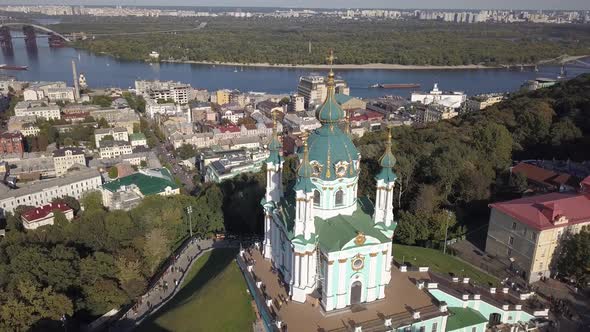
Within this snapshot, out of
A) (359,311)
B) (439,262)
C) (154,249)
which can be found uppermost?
(359,311)

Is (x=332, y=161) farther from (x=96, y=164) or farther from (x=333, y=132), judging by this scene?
(x=96, y=164)

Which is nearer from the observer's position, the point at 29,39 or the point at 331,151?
the point at 331,151

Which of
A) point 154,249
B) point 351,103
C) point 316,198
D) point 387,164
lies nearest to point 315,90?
point 351,103

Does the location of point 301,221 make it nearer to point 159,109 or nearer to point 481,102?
point 159,109

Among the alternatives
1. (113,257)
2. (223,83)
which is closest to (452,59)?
(223,83)

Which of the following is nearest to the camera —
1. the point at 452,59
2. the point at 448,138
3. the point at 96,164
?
the point at 448,138

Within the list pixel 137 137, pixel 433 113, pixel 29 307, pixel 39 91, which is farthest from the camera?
pixel 39 91
